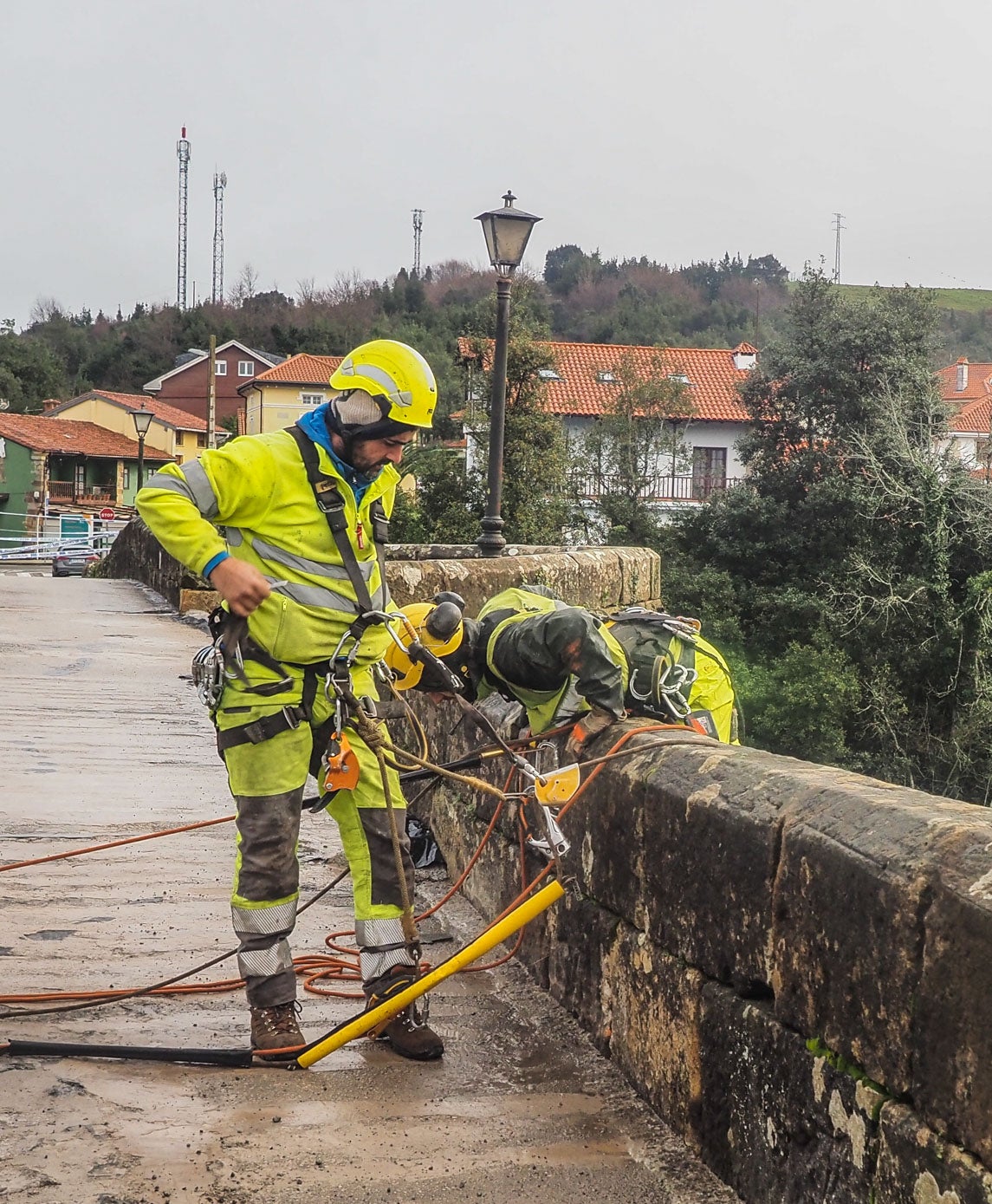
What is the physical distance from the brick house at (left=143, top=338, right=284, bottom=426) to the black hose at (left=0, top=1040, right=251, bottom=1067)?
70270mm

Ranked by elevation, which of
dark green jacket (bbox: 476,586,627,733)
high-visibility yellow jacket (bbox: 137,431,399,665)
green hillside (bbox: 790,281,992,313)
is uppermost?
green hillside (bbox: 790,281,992,313)

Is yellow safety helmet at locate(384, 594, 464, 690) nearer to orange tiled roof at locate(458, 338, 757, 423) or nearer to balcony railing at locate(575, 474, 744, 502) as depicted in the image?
balcony railing at locate(575, 474, 744, 502)

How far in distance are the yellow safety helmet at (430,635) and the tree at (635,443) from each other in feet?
111

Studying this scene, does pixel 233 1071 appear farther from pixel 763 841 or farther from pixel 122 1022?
pixel 763 841

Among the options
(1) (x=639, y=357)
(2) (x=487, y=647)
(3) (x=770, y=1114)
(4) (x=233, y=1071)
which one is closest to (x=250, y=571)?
(2) (x=487, y=647)

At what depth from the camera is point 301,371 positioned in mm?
66125

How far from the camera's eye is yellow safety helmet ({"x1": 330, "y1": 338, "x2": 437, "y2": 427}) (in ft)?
13.2

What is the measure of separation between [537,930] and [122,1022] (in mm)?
1315

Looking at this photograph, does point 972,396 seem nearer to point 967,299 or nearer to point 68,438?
point 68,438

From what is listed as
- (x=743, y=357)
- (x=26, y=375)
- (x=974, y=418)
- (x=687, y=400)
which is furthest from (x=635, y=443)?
(x=26, y=375)

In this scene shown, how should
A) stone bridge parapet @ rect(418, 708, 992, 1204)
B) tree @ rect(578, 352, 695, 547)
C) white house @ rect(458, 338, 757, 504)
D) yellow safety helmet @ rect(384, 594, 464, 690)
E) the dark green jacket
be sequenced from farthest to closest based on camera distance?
white house @ rect(458, 338, 757, 504), tree @ rect(578, 352, 695, 547), yellow safety helmet @ rect(384, 594, 464, 690), the dark green jacket, stone bridge parapet @ rect(418, 708, 992, 1204)

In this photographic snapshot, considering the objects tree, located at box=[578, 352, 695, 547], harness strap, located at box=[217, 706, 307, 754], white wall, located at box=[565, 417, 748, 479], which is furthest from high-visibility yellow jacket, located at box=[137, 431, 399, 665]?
white wall, located at box=[565, 417, 748, 479]

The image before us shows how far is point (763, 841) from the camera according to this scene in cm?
293

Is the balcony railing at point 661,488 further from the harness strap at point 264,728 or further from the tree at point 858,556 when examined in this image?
the harness strap at point 264,728
